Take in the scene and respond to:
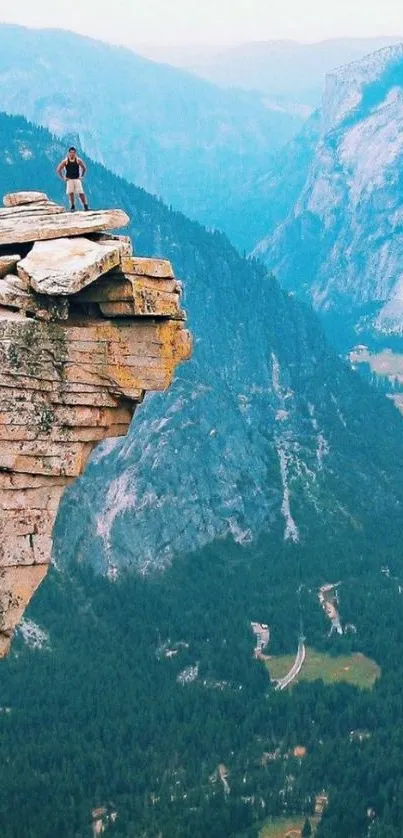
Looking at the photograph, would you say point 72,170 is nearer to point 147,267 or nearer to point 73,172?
point 73,172

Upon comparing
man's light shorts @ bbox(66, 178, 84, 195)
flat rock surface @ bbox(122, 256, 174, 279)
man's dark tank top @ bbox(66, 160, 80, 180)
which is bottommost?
flat rock surface @ bbox(122, 256, 174, 279)

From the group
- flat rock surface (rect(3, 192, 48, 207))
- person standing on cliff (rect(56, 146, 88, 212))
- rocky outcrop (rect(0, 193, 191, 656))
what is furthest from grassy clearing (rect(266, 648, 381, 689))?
rocky outcrop (rect(0, 193, 191, 656))

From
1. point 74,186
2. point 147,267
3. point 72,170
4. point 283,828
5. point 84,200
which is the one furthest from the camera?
point 283,828

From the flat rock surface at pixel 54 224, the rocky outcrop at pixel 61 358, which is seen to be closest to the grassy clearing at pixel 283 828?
the rocky outcrop at pixel 61 358

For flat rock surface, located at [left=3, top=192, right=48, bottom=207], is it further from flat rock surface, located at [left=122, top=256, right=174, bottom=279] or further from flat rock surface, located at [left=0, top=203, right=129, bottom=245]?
flat rock surface, located at [left=122, top=256, right=174, bottom=279]

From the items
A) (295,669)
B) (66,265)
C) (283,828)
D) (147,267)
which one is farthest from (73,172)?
(295,669)

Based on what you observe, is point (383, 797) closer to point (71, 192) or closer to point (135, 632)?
point (135, 632)

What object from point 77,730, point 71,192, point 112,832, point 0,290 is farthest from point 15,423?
point 77,730
